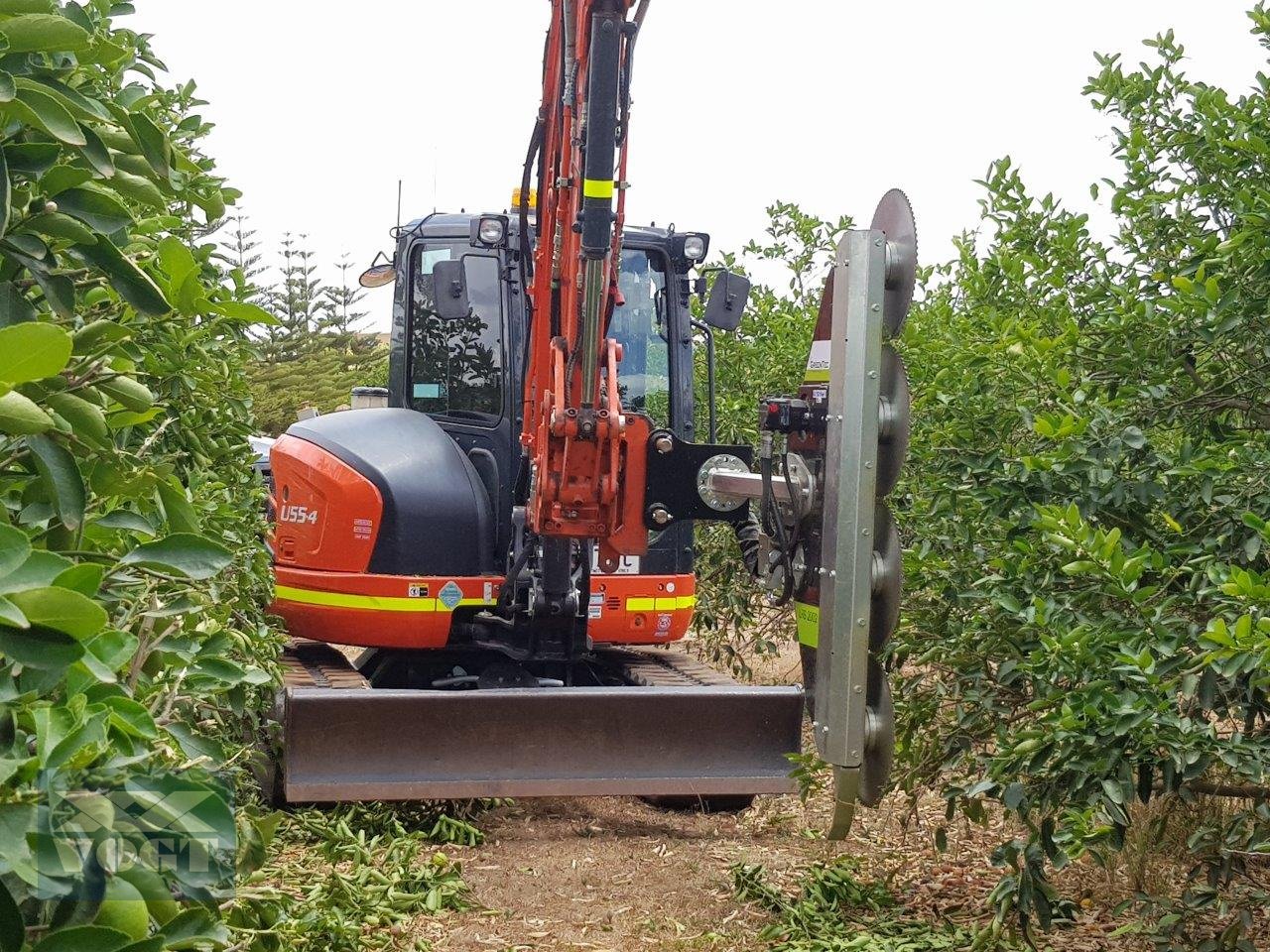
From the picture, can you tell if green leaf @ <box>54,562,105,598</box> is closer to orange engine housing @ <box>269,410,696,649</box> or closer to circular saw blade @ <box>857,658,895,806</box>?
circular saw blade @ <box>857,658,895,806</box>

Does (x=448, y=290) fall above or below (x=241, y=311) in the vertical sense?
above

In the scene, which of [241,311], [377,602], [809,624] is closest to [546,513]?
[377,602]

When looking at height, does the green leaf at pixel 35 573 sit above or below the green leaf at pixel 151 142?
below

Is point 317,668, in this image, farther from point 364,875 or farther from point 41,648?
point 41,648

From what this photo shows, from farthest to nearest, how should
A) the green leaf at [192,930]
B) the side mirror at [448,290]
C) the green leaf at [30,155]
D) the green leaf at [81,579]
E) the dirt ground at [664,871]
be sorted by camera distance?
the side mirror at [448,290] → the dirt ground at [664,871] → the green leaf at [30,155] → the green leaf at [192,930] → the green leaf at [81,579]

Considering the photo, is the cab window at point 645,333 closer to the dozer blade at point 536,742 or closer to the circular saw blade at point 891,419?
the dozer blade at point 536,742

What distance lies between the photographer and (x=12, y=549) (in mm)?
1184

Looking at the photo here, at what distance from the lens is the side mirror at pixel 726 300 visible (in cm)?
705

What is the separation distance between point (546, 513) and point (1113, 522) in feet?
9.29

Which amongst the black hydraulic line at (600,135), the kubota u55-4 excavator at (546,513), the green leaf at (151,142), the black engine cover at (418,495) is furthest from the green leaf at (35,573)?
the black engine cover at (418,495)

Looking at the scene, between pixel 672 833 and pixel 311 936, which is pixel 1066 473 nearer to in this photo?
pixel 311 936

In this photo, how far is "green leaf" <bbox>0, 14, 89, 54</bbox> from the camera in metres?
1.44

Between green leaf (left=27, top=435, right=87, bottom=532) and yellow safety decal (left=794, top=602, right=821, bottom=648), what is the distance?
2409mm

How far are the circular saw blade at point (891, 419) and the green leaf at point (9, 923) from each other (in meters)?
2.68
